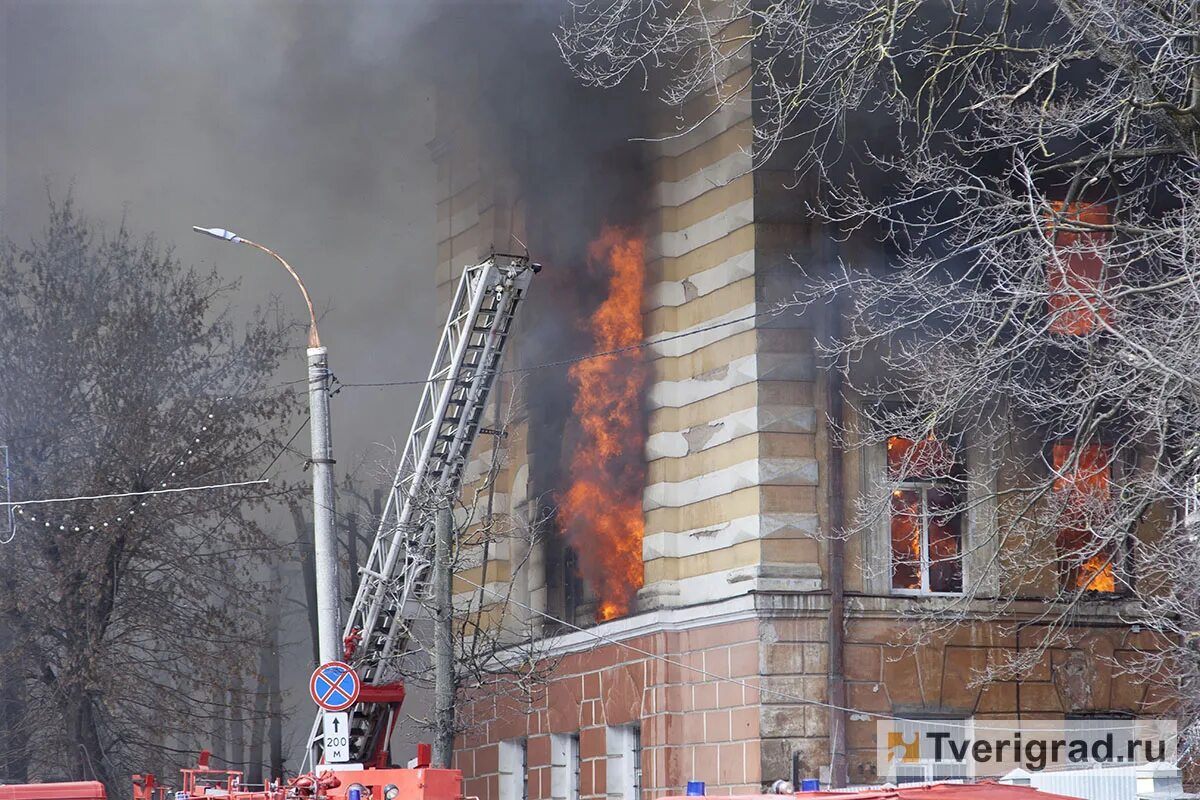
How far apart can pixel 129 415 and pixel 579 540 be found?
7418mm

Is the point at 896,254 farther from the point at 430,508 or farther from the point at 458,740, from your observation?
the point at 458,740

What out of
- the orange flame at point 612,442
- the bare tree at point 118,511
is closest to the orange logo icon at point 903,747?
the orange flame at point 612,442

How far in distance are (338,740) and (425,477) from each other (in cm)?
537

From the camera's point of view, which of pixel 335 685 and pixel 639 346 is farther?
pixel 639 346

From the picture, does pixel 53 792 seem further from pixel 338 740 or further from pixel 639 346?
pixel 639 346

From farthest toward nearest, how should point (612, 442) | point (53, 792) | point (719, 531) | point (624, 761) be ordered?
point (612, 442), point (624, 761), point (719, 531), point (53, 792)

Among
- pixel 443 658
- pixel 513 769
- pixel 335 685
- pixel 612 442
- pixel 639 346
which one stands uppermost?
pixel 639 346

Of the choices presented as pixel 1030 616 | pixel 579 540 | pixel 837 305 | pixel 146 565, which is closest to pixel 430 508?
pixel 579 540

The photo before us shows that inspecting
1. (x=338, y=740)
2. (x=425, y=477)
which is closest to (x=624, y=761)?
(x=425, y=477)

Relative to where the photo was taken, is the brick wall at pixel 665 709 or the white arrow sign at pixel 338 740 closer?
the white arrow sign at pixel 338 740

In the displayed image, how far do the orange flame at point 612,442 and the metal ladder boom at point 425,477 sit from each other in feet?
4.31

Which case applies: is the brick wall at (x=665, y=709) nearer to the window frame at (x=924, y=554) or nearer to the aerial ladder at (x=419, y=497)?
the window frame at (x=924, y=554)

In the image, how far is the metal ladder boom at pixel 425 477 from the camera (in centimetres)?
1794

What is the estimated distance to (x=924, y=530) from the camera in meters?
17.3
